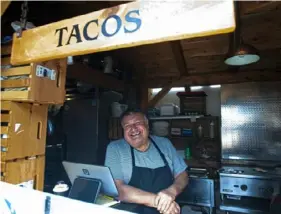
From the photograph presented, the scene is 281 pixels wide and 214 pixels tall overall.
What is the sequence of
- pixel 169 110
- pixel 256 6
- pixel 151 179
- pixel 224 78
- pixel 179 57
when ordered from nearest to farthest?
pixel 151 179 → pixel 256 6 → pixel 179 57 → pixel 224 78 → pixel 169 110

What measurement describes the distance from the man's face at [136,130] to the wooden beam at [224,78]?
1801 mm

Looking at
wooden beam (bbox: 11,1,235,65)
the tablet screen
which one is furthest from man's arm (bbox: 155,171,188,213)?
wooden beam (bbox: 11,1,235,65)

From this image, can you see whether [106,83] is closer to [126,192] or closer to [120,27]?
[126,192]

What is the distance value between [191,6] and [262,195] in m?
2.40

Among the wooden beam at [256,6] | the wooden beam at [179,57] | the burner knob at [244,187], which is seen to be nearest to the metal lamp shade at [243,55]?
the wooden beam at [256,6]

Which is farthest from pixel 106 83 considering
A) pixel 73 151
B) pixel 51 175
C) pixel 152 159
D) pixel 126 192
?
pixel 126 192

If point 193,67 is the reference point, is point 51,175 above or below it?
below

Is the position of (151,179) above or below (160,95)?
below

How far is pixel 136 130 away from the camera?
1.84 m

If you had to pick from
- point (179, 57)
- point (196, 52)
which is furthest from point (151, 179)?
point (196, 52)

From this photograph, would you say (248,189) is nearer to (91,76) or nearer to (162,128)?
(162,128)

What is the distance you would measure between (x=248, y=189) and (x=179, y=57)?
1835mm

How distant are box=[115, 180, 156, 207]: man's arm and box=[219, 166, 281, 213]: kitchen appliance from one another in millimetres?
1420

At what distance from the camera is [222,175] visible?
2559mm
